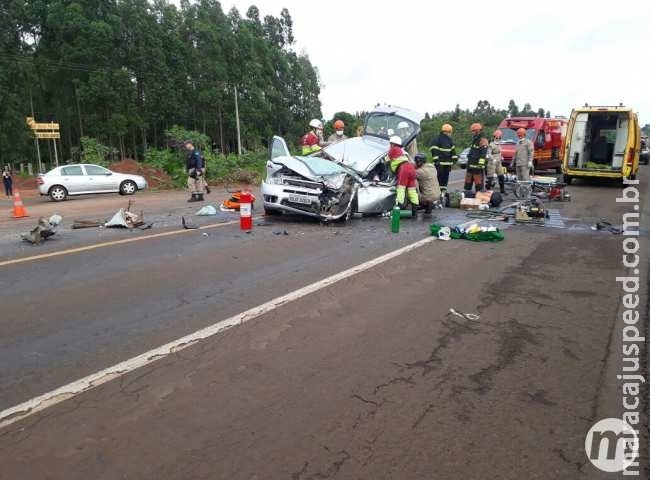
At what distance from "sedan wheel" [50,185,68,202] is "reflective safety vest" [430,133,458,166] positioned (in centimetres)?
1272

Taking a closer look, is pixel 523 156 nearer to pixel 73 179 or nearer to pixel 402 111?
pixel 402 111

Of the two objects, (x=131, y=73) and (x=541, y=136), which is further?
(x=131, y=73)

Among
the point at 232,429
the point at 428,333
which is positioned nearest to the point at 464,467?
the point at 232,429

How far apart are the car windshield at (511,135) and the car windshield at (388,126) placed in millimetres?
9980

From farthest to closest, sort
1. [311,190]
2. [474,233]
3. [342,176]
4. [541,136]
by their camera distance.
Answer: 1. [541,136]
2. [342,176]
3. [311,190]
4. [474,233]

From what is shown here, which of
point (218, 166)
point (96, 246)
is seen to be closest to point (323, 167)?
point (96, 246)

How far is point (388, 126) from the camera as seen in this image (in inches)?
456

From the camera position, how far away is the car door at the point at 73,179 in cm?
1652

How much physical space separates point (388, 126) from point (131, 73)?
112 feet

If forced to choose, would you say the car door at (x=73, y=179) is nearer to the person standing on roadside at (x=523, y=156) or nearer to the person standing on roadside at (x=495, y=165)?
the person standing on roadside at (x=495, y=165)

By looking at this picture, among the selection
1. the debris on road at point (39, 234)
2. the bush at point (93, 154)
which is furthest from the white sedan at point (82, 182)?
the debris on road at point (39, 234)

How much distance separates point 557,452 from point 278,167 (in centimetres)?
785

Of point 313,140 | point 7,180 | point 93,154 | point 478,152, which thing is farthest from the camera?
point 93,154

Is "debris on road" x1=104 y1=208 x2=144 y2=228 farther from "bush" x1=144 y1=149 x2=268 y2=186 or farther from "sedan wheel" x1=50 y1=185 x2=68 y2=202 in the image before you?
"bush" x1=144 y1=149 x2=268 y2=186
